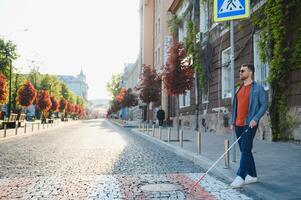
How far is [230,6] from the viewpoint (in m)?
7.00

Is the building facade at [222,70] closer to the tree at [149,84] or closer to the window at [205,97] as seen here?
the window at [205,97]

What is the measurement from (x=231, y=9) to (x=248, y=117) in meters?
2.71

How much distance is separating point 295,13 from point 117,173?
25.8 feet

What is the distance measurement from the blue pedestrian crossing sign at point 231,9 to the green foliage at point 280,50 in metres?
4.46

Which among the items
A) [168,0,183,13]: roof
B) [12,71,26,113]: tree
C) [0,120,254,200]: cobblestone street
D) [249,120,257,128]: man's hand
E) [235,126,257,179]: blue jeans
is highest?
[168,0,183,13]: roof

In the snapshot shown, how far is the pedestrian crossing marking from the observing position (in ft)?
22.7

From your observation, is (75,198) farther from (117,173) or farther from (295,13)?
(295,13)

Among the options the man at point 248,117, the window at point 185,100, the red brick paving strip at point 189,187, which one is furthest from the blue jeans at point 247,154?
the window at point 185,100

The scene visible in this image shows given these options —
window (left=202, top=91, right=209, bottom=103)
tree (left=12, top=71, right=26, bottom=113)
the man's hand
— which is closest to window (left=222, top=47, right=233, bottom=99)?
window (left=202, top=91, right=209, bottom=103)

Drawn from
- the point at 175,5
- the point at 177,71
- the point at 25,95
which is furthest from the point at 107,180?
the point at 25,95

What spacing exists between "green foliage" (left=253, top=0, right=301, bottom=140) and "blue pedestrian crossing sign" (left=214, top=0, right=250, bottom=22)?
14.6 feet

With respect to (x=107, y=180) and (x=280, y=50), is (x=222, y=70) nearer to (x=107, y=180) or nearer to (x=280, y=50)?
(x=280, y=50)

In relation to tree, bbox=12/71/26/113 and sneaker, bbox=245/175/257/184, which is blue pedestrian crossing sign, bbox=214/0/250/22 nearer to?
sneaker, bbox=245/175/257/184

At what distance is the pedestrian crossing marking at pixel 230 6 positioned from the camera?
6.91 meters
